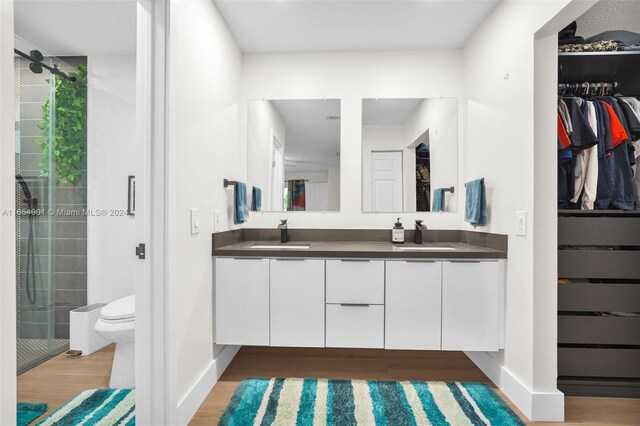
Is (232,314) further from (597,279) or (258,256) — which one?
(597,279)

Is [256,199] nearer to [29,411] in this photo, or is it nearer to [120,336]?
[120,336]

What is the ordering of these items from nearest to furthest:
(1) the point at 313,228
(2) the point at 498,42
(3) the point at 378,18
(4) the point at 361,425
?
(4) the point at 361,425 → (2) the point at 498,42 → (3) the point at 378,18 → (1) the point at 313,228

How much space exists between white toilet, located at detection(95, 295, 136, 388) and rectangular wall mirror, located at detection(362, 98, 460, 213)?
1847 mm

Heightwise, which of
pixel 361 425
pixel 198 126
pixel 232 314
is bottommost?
pixel 361 425

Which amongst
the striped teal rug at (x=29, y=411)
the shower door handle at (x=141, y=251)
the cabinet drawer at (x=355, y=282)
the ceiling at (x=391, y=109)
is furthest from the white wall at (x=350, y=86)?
the striped teal rug at (x=29, y=411)

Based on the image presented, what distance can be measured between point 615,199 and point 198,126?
240cm

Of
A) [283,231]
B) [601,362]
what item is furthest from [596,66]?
[283,231]

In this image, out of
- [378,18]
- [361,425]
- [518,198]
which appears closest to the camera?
[361,425]

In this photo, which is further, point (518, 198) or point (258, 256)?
point (258, 256)

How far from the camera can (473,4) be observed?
2150 millimetres

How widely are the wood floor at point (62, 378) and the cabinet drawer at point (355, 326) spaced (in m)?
1.42

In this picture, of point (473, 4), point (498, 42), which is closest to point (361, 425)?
A: point (498, 42)

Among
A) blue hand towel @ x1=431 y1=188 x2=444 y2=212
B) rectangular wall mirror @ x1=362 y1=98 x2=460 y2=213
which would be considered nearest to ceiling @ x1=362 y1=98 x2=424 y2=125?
rectangular wall mirror @ x1=362 y1=98 x2=460 y2=213

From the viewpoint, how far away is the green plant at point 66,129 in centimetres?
230
